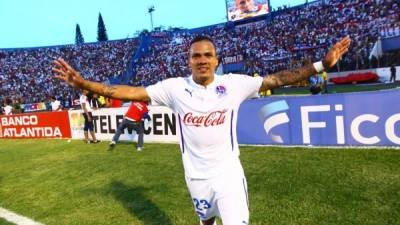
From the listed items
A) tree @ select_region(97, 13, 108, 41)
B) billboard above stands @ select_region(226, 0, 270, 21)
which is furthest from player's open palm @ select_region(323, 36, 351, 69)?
tree @ select_region(97, 13, 108, 41)

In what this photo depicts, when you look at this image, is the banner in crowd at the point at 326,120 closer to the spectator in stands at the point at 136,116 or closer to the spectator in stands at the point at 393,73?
the spectator in stands at the point at 136,116

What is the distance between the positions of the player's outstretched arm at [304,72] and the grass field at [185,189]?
2.45 metres

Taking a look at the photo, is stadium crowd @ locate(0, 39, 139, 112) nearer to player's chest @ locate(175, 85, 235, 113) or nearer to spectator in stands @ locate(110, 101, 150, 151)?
spectator in stands @ locate(110, 101, 150, 151)

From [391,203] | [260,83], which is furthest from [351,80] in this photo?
[260,83]

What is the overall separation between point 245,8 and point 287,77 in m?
51.2

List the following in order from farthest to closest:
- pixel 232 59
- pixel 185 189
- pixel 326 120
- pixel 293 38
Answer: pixel 232 59 → pixel 293 38 → pixel 326 120 → pixel 185 189

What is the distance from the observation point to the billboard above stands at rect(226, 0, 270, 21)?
51.8m

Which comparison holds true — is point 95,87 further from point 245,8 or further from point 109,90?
point 245,8

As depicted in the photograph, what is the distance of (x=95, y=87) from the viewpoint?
3.94m

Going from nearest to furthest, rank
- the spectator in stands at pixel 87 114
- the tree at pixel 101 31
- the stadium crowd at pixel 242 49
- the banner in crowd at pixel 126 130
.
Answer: the banner in crowd at pixel 126 130, the spectator in stands at pixel 87 114, the stadium crowd at pixel 242 49, the tree at pixel 101 31

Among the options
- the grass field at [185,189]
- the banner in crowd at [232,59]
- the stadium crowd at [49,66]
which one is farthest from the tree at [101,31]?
the grass field at [185,189]

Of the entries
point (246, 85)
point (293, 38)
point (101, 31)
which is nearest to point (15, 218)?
point (246, 85)

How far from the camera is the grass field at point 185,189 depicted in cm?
615

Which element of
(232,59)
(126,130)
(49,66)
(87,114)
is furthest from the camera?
(49,66)
